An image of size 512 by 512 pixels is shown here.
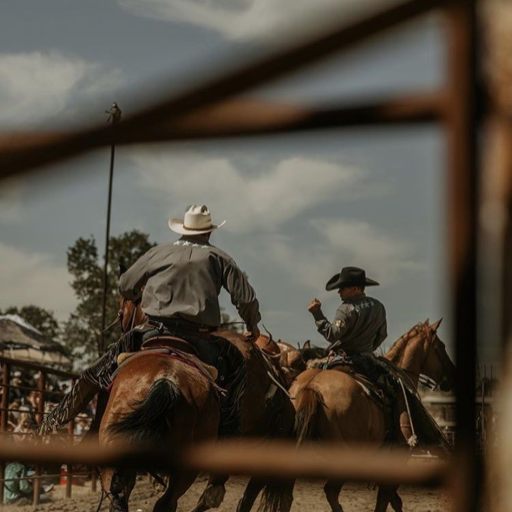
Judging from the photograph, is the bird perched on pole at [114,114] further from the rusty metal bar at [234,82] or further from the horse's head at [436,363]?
the horse's head at [436,363]

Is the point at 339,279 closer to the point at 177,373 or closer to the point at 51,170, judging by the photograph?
the point at 177,373

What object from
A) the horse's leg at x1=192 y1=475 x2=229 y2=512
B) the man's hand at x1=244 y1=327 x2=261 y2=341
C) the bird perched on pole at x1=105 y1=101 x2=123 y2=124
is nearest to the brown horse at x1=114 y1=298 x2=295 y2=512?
the horse's leg at x1=192 y1=475 x2=229 y2=512

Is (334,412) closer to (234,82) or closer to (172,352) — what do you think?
(172,352)

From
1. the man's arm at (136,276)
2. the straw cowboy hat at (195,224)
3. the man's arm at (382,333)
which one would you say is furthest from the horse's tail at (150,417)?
the man's arm at (382,333)

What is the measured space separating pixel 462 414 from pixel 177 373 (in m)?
4.50

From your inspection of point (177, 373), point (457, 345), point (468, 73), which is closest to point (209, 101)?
point (468, 73)

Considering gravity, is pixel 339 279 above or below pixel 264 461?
above

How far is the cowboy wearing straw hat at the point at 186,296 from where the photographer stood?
20.5ft

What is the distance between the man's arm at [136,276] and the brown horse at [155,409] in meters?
0.73

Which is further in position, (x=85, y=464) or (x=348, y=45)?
(x=85, y=464)

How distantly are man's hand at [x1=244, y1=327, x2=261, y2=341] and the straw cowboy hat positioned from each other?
0.79 m

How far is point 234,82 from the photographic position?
142cm

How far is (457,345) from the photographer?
4.31ft

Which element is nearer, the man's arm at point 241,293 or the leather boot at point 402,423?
the man's arm at point 241,293
